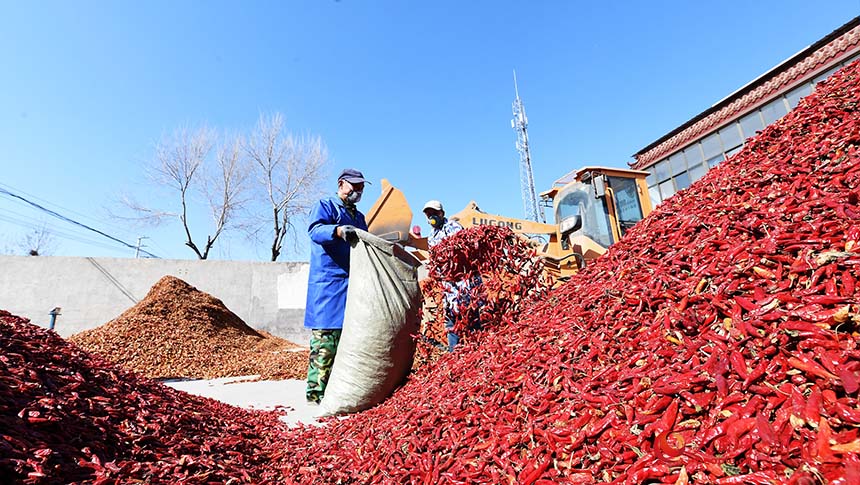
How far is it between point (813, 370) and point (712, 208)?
1312 millimetres

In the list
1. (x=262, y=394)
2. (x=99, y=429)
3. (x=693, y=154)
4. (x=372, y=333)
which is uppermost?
(x=693, y=154)

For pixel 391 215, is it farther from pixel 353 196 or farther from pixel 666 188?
pixel 666 188

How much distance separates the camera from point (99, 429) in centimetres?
194

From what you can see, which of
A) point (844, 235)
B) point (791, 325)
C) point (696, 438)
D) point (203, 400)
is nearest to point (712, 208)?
point (844, 235)

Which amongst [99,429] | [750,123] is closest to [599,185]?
[99,429]

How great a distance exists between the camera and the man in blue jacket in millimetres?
3674

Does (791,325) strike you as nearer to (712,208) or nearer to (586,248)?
(712,208)

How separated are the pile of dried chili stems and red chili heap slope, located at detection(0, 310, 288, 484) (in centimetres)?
2

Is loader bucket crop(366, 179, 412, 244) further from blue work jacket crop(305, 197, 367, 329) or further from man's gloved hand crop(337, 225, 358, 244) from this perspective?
man's gloved hand crop(337, 225, 358, 244)

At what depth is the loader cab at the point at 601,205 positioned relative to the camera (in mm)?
6688

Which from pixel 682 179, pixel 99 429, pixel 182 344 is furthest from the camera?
pixel 682 179

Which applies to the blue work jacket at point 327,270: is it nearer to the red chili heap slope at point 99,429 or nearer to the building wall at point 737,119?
the red chili heap slope at point 99,429

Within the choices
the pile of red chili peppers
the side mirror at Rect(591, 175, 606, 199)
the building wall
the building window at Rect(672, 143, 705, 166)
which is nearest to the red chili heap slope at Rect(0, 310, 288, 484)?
the pile of red chili peppers

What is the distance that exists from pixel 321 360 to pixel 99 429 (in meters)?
1.86
